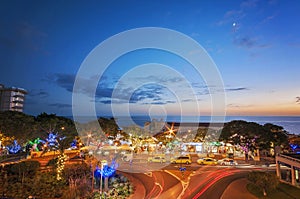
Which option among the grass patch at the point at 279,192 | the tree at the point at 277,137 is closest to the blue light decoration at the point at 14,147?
the grass patch at the point at 279,192

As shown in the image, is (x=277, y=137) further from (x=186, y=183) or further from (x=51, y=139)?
(x=51, y=139)

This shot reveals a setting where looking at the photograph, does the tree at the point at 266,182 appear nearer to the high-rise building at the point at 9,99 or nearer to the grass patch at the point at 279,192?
the grass patch at the point at 279,192

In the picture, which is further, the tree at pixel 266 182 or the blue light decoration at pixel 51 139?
the blue light decoration at pixel 51 139

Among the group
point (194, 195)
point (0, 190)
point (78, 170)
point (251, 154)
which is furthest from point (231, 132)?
point (0, 190)

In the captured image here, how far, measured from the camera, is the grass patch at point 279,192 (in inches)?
579

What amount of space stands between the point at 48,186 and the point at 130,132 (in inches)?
1271

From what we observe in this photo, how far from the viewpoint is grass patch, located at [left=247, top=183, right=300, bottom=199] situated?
579 inches

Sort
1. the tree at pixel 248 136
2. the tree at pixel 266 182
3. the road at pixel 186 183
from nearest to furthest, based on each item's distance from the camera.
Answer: the road at pixel 186 183, the tree at pixel 266 182, the tree at pixel 248 136

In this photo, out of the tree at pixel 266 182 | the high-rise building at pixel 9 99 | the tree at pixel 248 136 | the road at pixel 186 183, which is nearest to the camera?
the road at pixel 186 183

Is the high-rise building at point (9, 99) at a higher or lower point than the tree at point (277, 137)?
higher

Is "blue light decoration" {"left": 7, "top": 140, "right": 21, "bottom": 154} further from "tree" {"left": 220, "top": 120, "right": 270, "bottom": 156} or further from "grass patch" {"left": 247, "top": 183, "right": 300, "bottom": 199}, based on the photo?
"tree" {"left": 220, "top": 120, "right": 270, "bottom": 156}

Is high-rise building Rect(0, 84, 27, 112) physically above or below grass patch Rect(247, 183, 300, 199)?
above

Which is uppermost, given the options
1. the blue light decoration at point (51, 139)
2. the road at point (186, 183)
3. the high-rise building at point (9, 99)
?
the high-rise building at point (9, 99)

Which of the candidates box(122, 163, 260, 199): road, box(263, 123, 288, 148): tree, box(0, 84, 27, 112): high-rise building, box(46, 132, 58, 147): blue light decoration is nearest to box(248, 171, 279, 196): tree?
box(122, 163, 260, 199): road
